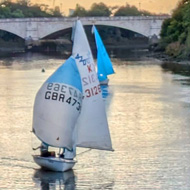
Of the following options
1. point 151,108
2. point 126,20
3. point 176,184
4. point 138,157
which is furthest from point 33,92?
point 126,20

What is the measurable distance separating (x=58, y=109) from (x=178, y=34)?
67098 mm

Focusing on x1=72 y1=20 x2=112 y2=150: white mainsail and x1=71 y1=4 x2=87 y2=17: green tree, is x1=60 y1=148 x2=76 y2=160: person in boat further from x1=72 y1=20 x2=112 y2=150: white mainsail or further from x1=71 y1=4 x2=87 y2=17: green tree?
x1=71 y1=4 x2=87 y2=17: green tree

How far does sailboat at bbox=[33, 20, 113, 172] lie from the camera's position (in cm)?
2636

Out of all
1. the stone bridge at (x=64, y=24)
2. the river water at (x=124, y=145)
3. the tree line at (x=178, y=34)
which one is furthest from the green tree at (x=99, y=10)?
the river water at (x=124, y=145)

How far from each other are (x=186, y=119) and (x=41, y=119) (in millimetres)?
13059

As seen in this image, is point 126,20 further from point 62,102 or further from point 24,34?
point 62,102

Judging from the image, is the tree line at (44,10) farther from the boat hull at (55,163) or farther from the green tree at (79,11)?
the boat hull at (55,163)

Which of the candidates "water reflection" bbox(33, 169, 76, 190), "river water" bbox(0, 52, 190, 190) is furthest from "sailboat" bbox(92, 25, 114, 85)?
"water reflection" bbox(33, 169, 76, 190)

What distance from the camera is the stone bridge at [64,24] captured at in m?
122

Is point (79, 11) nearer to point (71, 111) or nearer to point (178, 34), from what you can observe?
point (178, 34)

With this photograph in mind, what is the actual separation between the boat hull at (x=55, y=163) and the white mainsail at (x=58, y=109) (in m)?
0.50

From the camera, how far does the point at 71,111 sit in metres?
26.5

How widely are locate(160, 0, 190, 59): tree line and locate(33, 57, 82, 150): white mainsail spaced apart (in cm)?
5620

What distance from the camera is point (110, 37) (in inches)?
5640
